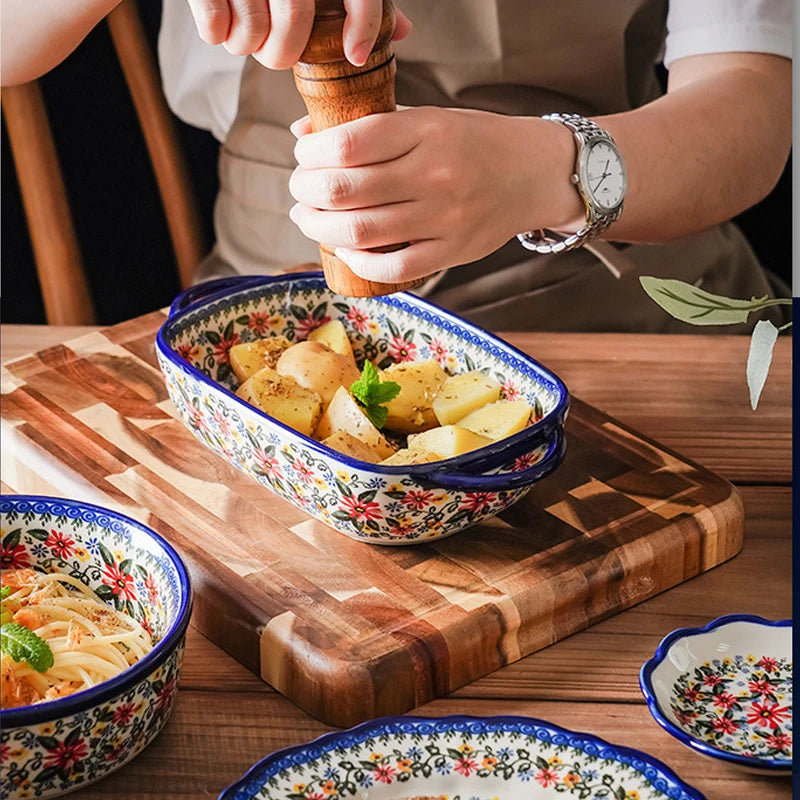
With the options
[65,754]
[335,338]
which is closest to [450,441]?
[335,338]

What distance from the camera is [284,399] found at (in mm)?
1022

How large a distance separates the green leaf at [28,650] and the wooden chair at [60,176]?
3.10ft

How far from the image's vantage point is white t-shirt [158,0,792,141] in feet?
4.53

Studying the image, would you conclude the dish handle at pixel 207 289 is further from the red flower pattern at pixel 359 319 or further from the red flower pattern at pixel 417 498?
the red flower pattern at pixel 417 498

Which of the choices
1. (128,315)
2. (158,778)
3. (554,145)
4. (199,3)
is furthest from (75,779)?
(128,315)

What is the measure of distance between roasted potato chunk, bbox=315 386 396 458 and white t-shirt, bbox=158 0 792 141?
1.95 ft

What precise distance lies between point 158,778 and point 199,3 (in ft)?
1.61

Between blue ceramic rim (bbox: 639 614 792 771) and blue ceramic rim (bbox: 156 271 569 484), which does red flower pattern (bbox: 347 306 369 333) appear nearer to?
blue ceramic rim (bbox: 156 271 569 484)

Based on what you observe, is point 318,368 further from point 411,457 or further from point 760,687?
point 760,687

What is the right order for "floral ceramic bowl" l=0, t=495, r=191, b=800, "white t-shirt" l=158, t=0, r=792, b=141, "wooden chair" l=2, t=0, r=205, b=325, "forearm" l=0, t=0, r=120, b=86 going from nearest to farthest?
"floral ceramic bowl" l=0, t=495, r=191, b=800 → "forearm" l=0, t=0, r=120, b=86 → "white t-shirt" l=158, t=0, r=792, b=141 → "wooden chair" l=2, t=0, r=205, b=325

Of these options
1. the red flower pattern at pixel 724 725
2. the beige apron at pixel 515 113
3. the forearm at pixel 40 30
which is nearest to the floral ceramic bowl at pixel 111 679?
the red flower pattern at pixel 724 725

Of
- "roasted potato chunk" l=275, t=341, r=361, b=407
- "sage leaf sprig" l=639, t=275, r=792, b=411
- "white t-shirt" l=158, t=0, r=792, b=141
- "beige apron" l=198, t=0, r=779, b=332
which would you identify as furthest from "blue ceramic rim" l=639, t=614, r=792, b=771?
"white t-shirt" l=158, t=0, r=792, b=141

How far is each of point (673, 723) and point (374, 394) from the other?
0.37 metres

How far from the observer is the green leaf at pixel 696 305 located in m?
0.61
